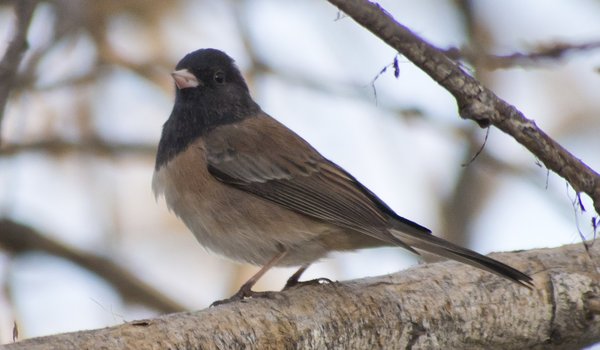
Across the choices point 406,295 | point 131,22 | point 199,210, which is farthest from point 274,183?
point 131,22

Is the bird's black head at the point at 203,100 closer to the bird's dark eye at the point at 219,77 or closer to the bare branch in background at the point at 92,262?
the bird's dark eye at the point at 219,77

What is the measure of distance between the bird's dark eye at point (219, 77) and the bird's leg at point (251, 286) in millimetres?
1033

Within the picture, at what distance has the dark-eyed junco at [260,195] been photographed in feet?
10.6

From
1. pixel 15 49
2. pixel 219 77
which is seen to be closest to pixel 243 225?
pixel 219 77

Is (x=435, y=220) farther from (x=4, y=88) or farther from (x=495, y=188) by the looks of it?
(x=4, y=88)

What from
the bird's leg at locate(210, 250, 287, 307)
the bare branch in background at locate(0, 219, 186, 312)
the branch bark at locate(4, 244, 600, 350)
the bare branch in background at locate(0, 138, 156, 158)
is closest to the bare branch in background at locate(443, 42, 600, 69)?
the branch bark at locate(4, 244, 600, 350)

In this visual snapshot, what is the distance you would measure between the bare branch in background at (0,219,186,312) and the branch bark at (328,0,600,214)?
2.28 m

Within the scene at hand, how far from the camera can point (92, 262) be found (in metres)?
4.13

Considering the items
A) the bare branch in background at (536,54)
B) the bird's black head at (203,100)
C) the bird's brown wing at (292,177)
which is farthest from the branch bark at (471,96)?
the bird's black head at (203,100)

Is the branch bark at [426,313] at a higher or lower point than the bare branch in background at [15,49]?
lower

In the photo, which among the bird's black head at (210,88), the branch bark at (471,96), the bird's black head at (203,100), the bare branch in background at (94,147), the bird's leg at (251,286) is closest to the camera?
the branch bark at (471,96)

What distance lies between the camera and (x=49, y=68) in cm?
466

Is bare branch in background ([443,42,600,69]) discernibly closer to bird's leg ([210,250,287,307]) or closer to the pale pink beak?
bird's leg ([210,250,287,307])

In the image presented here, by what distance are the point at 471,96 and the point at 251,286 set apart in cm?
117
